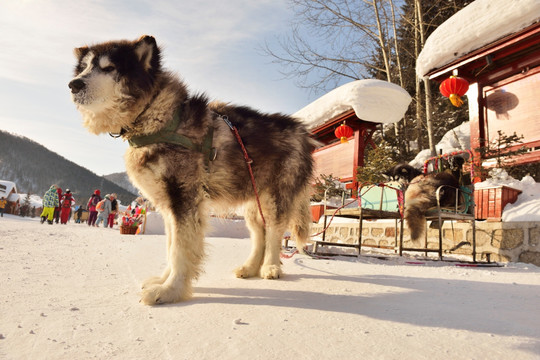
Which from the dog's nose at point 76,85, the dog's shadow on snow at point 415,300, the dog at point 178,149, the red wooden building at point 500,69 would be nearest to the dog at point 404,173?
the red wooden building at point 500,69

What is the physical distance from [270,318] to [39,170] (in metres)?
130

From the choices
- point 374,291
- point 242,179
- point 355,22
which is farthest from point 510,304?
point 355,22

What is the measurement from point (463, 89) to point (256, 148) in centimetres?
732

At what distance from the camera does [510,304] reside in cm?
226

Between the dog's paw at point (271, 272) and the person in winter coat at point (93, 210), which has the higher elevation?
the person in winter coat at point (93, 210)

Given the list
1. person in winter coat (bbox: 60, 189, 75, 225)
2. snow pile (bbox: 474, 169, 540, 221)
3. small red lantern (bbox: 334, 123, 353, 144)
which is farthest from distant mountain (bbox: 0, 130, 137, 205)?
snow pile (bbox: 474, 169, 540, 221)

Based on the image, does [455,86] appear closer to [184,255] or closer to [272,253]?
[272,253]

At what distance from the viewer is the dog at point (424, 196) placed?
5.64 metres

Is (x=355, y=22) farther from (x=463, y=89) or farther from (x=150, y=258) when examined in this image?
(x=150, y=258)

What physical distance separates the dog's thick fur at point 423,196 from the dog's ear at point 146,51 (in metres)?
4.68

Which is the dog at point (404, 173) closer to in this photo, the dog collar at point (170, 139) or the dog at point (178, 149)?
the dog at point (178, 149)

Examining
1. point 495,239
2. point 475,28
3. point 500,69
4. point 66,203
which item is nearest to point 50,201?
point 66,203

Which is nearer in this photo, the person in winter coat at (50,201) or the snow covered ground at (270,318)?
the snow covered ground at (270,318)

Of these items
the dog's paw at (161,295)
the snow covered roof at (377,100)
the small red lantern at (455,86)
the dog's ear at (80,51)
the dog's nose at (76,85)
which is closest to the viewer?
the dog's paw at (161,295)
